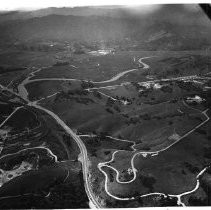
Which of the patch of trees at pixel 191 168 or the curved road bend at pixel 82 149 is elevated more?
the curved road bend at pixel 82 149

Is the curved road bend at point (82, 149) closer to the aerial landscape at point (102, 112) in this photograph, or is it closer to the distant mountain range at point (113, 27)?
the aerial landscape at point (102, 112)

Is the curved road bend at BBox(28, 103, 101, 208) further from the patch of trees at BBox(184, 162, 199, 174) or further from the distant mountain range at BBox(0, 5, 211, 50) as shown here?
the distant mountain range at BBox(0, 5, 211, 50)

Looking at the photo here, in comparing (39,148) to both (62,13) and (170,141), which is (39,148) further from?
(62,13)

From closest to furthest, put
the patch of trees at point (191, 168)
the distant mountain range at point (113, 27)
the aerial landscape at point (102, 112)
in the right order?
the aerial landscape at point (102, 112) → the patch of trees at point (191, 168) → the distant mountain range at point (113, 27)

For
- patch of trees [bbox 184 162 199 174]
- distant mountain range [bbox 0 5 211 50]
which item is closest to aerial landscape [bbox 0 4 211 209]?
patch of trees [bbox 184 162 199 174]

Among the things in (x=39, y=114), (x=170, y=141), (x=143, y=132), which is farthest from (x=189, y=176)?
(x=39, y=114)

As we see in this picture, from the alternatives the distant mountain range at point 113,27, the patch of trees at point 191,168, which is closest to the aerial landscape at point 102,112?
the patch of trees at point 191,168
